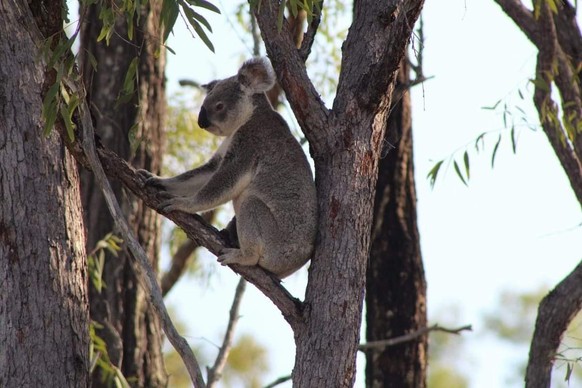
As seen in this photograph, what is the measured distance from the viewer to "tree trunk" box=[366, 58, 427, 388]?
549cm

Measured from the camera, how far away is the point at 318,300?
3150mm

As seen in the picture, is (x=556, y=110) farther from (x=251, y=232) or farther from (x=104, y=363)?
(x=104, y=363)

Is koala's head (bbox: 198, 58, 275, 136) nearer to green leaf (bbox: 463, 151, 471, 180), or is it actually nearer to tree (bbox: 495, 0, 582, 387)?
green leaf (bbox: 463, 151, 471, 180)

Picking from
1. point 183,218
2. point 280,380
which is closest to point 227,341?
point 280,380

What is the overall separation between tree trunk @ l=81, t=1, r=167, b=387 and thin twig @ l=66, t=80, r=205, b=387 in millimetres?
1820

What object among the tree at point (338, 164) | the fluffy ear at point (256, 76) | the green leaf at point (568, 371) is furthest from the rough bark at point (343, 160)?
the green leaf at point (568, 371)

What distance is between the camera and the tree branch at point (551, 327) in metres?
4.23

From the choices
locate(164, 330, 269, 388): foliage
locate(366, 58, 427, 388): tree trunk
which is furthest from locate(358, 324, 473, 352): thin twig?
locate(164, 330, 269, 388): foliage

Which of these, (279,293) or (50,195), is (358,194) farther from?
(50,195)

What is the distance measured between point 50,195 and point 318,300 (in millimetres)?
1112

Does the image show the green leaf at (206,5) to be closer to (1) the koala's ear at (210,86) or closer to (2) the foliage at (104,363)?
(1) the koala's ear at (210,86)

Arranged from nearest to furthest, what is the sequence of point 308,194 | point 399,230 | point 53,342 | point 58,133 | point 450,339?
point 53,342
point 58,133
point 308,194
point 399,230
point 450,339

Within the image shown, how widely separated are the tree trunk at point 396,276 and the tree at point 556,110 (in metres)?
0.90

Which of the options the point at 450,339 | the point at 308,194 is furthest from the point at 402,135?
the point at 450,339
